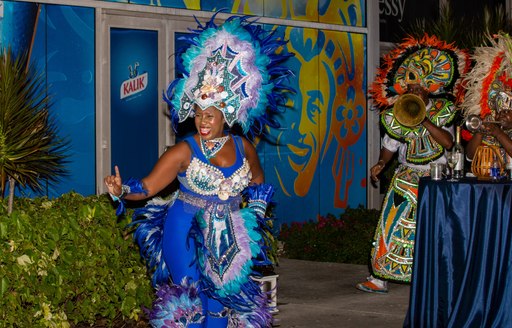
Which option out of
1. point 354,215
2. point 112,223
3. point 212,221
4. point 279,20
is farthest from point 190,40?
point 354,215

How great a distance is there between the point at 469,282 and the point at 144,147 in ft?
18.1

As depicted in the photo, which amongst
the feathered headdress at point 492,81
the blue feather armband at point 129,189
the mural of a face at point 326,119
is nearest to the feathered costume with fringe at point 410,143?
the feathered headdress at point 492,81

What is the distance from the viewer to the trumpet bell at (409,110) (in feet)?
27.4

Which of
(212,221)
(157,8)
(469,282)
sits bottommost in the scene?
(469,282)

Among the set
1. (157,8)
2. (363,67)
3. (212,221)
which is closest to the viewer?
(212,221)

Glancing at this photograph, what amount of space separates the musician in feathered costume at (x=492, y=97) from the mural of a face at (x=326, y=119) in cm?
548

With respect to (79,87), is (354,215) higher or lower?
lower

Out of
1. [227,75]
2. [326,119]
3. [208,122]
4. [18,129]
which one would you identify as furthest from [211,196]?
[326,119]

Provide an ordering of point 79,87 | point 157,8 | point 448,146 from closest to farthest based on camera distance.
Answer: point 448,146 < point 79,87 < point 157,8

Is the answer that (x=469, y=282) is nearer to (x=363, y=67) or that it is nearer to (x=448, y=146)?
(x=448, y=146)

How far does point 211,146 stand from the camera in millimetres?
6297

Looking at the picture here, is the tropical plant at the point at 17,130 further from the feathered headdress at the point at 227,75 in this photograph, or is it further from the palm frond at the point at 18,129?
the feathered headdress at the point at 227,75

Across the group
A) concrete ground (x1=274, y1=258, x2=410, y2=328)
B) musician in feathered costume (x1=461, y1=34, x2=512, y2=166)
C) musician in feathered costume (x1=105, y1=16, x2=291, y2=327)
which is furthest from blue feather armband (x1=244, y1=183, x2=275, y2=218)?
musician in feathered costume (x1=461, y1=34, x2=512, y2=166)

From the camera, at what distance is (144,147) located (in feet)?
38.7
